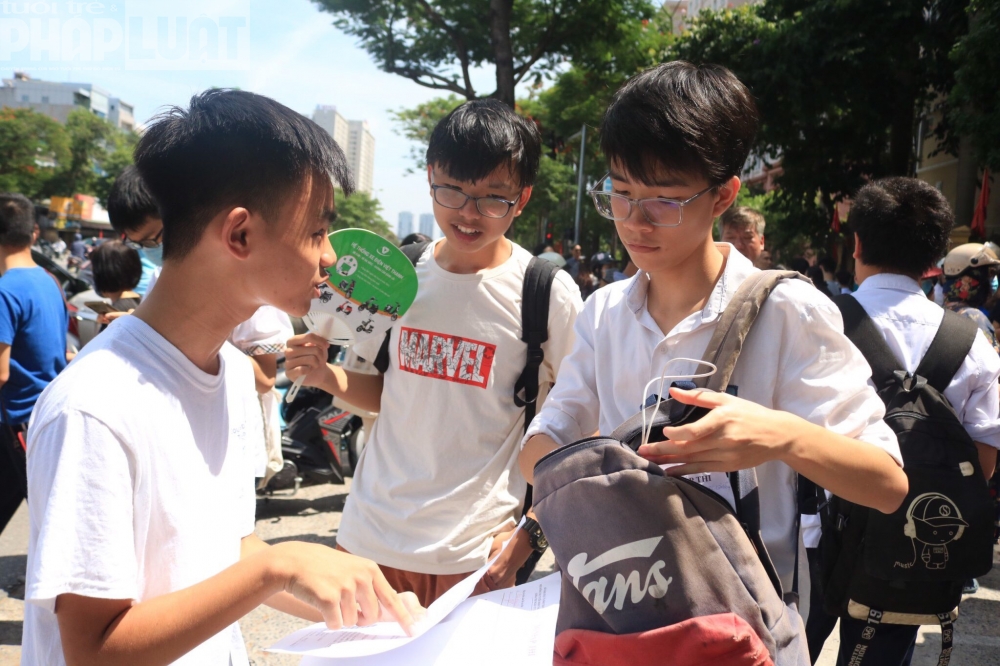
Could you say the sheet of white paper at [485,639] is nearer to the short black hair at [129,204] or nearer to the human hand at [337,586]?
the human hand at [337,586]

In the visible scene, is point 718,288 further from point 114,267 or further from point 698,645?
point 114,267

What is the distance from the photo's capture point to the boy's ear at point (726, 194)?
1573 mm

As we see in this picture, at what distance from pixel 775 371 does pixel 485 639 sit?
2.30 ft

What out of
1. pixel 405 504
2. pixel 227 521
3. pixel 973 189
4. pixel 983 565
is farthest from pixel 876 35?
pixel 227 521

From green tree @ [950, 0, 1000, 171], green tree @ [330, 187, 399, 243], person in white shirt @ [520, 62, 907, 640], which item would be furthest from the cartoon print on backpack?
green tree @ [330, 187, 399, 243]

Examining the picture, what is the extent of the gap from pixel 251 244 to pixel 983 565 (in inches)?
94.7

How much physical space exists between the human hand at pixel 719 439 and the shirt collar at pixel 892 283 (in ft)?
5.87

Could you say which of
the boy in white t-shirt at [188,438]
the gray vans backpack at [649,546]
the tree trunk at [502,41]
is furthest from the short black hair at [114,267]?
the tree trunk at [502,41]

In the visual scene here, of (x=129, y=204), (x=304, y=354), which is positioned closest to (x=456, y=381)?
(x=304, y=354)

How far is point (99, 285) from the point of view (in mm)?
4434

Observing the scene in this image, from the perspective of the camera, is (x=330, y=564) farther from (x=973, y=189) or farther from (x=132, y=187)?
(x=973, y=189)

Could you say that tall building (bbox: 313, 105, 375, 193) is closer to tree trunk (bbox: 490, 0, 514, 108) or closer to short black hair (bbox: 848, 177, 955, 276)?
tree trunk (bbox: 490, 0, 514, 108)

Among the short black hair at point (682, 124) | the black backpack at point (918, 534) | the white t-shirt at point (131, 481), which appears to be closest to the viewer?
the white t-shirt at point (131, 481)

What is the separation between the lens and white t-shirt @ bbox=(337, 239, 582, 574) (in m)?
2.26
